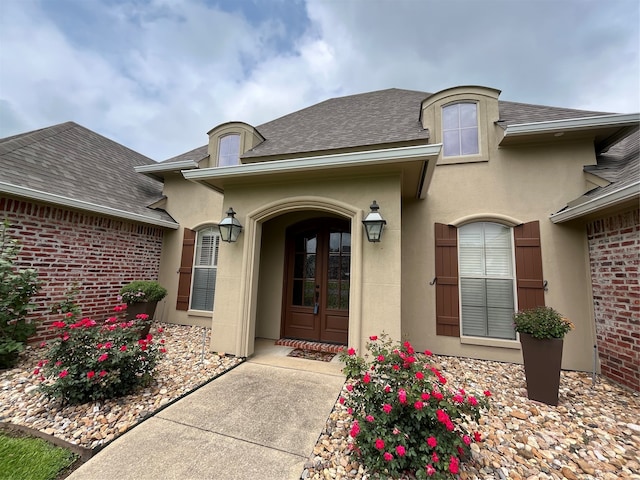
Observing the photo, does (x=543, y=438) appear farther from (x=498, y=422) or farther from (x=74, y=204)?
(x=74, y=204)

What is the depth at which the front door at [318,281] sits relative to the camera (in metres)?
4.80

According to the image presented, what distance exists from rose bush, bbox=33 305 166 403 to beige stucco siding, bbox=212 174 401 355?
128cm

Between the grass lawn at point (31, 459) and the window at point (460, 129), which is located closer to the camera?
the grass lawn at point (31, 459)

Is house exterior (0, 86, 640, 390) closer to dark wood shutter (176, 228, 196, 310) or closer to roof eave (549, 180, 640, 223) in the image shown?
roof eave (549, 180, 640, 223)

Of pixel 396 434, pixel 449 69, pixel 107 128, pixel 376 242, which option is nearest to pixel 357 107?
pixel 449 69

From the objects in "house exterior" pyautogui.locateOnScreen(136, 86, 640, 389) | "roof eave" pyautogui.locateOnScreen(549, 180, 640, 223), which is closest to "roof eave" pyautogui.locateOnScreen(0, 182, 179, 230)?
"house exterior" pyautogui.locateOnScreen(136, 86, 640, 389)

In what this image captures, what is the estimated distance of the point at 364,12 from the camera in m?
5.96

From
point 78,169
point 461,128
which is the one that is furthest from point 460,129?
point 78,169

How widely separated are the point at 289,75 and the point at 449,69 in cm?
515

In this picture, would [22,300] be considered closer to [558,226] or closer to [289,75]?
[558,226]

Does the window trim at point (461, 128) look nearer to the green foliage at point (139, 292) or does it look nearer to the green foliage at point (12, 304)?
the green foliage at point (139, 292)

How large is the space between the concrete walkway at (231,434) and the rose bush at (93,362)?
65 cm

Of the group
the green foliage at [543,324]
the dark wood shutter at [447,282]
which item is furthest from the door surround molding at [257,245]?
the green foliage at [543,324]

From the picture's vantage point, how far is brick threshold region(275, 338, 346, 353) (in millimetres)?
4481
